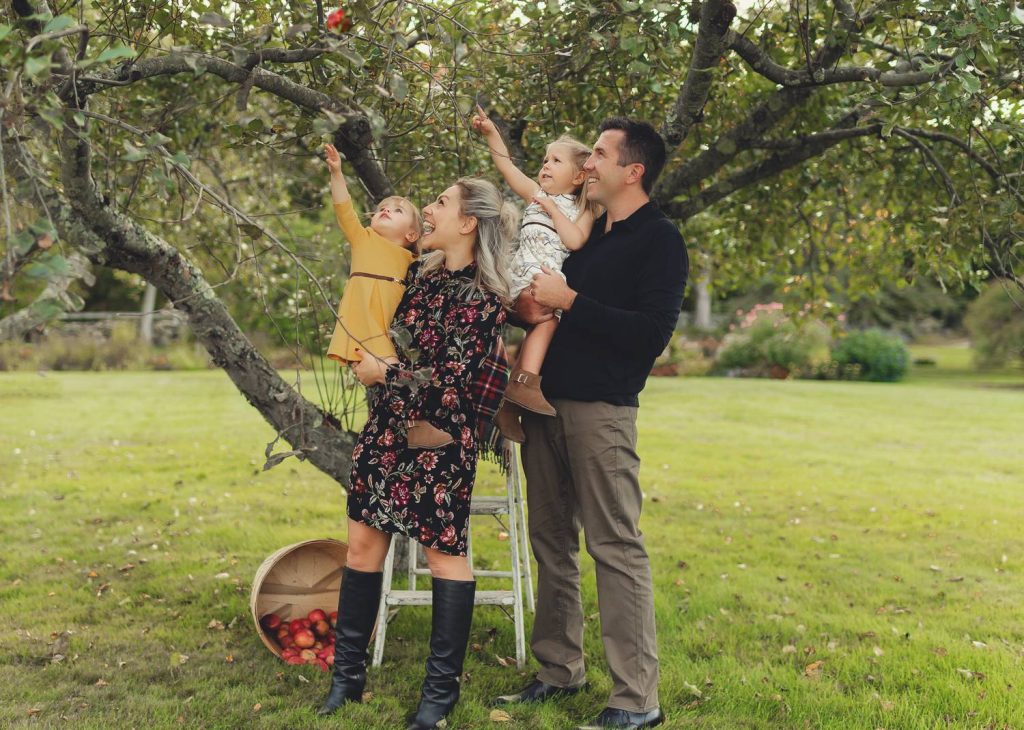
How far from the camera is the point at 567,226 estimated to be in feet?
10.1

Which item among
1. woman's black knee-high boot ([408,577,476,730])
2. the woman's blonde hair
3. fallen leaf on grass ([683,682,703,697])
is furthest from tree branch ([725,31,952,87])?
fallen leaf on grass ([683,682,703,697])

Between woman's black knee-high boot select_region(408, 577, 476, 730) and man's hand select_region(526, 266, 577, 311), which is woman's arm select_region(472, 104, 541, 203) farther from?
woman's black knee-high boot select_region(408, 577, 476, 730)

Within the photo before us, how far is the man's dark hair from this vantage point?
300 centimetres

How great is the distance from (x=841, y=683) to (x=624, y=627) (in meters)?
1.24

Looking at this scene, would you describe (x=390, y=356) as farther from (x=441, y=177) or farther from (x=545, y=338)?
(x=441, y=177)

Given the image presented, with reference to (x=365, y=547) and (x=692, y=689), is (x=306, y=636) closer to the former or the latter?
(x=365, y=547)

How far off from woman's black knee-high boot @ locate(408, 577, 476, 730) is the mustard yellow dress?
84 centimetres

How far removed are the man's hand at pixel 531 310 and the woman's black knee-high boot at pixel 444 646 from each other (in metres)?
0.92

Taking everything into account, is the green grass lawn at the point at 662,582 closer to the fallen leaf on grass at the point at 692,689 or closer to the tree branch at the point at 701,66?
the fallen leaf on grass at the point at 692,689

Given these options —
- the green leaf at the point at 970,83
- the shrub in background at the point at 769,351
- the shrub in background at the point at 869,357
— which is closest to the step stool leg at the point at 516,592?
the green leaf at the point at 970,83

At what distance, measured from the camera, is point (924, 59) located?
3.15 metres

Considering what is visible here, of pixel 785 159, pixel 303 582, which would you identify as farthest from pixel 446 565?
pixel 785 159

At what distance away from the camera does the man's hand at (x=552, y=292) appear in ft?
9.43

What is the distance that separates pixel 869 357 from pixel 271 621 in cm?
1818
